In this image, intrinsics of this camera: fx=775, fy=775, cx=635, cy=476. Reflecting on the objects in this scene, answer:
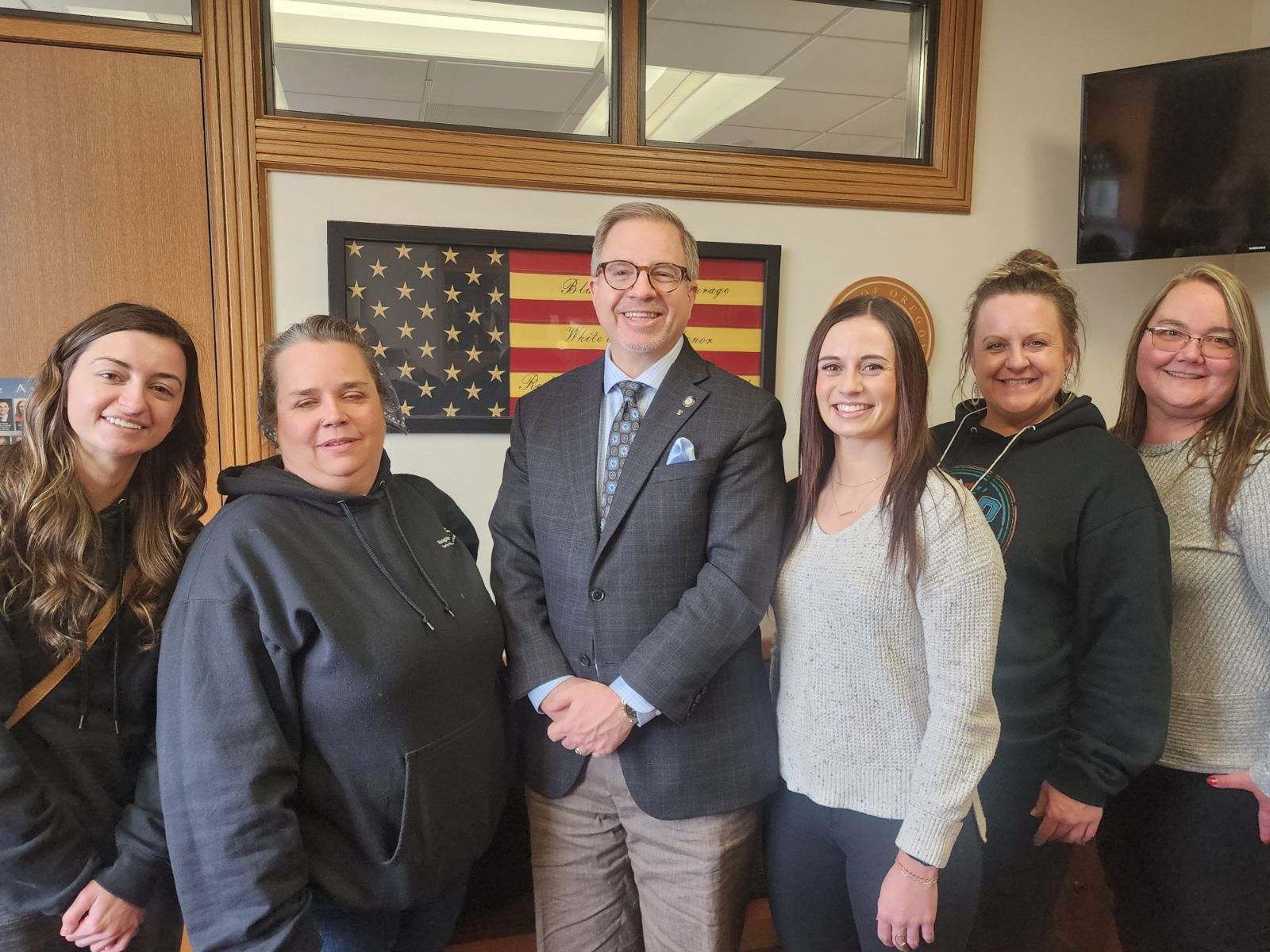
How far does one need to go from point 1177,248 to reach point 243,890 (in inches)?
120

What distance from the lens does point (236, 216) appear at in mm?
2240

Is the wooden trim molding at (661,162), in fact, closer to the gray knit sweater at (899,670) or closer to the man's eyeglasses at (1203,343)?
the man's eyeglasses at (1203,343)

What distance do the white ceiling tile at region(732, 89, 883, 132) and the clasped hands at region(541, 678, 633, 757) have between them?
9.10 ft

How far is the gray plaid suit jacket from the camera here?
1271mm

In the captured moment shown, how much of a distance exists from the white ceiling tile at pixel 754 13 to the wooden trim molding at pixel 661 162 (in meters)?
0.27

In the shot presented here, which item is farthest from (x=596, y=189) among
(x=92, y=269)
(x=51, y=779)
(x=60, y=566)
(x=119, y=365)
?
(x=51, y=779)

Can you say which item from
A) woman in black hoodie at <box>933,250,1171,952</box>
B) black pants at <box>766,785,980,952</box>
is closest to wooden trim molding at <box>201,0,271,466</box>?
black pants at <box>766,785,980,952</box>

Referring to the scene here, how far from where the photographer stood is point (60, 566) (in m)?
1.10

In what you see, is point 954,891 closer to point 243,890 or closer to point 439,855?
point 439,855

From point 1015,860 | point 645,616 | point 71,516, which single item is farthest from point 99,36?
point 1015,860

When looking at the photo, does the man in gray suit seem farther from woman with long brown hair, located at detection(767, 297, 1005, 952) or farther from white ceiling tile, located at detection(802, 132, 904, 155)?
white ceiling tile, located at detection(802, 132, 904, 155)

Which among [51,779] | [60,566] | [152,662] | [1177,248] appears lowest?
[51,779]

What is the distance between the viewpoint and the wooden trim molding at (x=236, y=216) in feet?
7.17

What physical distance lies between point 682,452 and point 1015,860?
38.8 inches
